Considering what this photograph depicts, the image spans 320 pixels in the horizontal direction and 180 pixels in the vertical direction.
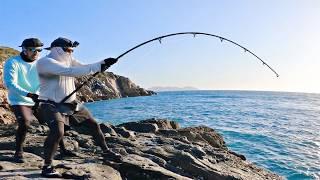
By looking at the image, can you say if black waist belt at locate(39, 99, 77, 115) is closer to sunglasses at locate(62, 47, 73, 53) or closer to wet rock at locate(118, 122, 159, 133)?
sunglasses at locate(62, 47, 73, 53)

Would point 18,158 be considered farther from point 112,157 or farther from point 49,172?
point 112,157

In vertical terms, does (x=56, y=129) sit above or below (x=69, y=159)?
above

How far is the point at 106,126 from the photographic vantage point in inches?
548

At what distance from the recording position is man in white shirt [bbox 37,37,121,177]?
26.2 ft

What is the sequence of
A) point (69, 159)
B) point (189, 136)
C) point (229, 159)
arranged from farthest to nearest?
point (189, 136)
point (229, 159)
point (69, 159)

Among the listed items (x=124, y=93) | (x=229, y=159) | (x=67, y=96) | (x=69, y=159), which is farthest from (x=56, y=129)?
(x=124, y=93)

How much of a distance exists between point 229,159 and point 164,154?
254cm

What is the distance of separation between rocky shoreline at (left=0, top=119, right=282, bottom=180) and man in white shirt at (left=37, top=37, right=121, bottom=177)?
68 centimetres

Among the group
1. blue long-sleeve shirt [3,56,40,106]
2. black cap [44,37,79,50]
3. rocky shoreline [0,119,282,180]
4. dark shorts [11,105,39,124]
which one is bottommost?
rocky shoreline [0,119,282,180]

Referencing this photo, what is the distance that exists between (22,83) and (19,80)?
0.27ft

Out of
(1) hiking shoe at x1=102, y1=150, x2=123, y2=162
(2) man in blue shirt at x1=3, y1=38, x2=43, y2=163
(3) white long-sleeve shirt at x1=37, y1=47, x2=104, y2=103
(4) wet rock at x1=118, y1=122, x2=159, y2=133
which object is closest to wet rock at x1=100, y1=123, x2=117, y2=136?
(4) wet rock at x1=118, y1=122, x2=159, y2=133

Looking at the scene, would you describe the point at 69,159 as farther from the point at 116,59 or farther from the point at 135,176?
the point at 116,59

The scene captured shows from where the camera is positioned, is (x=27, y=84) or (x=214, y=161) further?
(x=214, y=161)

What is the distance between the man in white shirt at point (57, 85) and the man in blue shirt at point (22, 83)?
547mm
